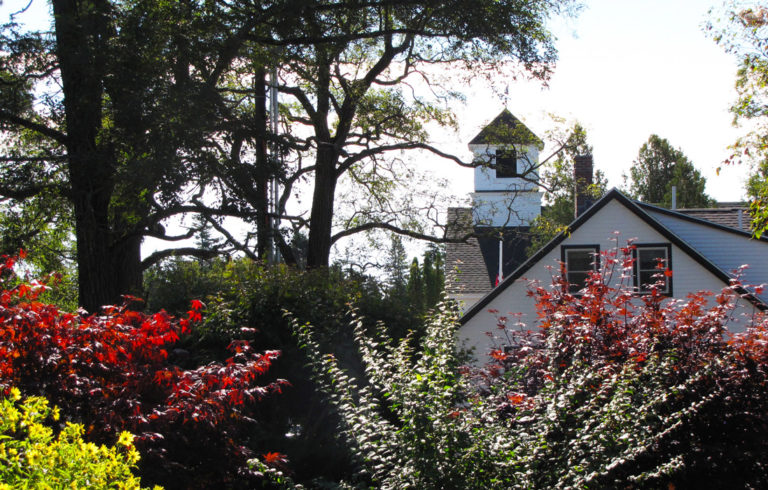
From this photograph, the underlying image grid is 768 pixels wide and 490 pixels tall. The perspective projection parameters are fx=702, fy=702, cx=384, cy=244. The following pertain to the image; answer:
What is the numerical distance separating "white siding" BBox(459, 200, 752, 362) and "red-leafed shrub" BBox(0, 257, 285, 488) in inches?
607

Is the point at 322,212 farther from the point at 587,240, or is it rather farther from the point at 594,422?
the point at 594,422

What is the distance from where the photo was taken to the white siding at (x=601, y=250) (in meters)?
21.0

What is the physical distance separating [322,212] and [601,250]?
9168mm

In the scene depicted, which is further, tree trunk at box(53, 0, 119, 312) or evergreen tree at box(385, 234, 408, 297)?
evergreen tree at box(385, 234, 408, 297)

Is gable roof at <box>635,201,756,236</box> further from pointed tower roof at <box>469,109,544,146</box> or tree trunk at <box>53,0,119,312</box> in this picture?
tree trunk at <box>53,0,119,312</box>

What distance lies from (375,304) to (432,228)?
11.2 meters

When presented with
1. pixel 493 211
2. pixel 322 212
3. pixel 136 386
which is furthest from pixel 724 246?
pixel 136 386

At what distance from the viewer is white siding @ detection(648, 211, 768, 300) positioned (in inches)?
908

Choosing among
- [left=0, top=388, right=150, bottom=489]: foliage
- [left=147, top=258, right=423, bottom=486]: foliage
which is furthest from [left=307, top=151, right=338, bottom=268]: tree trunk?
[left=0, top=388, right=150, bottom=489]: foliage

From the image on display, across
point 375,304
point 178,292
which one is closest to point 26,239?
point 178,292

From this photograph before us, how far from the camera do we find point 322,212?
17656 millimetres

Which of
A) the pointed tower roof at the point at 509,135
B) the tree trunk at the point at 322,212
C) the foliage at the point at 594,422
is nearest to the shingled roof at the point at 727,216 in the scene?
the pointed tower roof at the point at 509,135

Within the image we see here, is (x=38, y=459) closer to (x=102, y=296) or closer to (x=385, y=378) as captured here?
(x=385, y=378)

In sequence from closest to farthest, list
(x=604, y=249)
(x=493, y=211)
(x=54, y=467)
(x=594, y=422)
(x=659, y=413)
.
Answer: (x=54, y=467)
(x=594, y=422)
(x=659, y=413)
(x=493, y=211)
(x=604, y=249)
